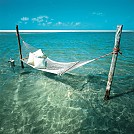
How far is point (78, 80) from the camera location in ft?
39.1

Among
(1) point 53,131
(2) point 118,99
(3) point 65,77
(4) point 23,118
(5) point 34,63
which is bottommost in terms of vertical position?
(1) point 53,131

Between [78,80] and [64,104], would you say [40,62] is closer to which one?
[78,80]

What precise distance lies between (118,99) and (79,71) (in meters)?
5.90

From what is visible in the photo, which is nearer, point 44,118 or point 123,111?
point 44,118

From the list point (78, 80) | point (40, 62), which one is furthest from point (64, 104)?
point (40, 62)

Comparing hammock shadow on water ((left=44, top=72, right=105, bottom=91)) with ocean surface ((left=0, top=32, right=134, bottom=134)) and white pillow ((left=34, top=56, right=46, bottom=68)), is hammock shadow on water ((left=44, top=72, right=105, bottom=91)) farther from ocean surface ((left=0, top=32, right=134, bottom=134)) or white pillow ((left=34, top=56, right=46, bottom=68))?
white pillow ((left=34, top=56, right=46, bottom=68))

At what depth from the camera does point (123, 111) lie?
7.86 m

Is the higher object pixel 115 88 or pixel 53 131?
pixel 115 88

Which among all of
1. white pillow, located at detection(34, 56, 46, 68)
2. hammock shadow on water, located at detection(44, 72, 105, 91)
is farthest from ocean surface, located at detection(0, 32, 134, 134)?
white pillow, located at detection(34, 56, 46, 68)

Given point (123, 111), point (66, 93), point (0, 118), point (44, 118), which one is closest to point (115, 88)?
point (123, 111)

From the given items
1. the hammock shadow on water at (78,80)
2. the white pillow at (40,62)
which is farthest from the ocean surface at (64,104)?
the white pillow at (40,62)

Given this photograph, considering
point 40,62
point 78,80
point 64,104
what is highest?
point 40,62

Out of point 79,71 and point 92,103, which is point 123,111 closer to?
point 92,103

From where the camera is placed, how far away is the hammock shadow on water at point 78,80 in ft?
35.8
